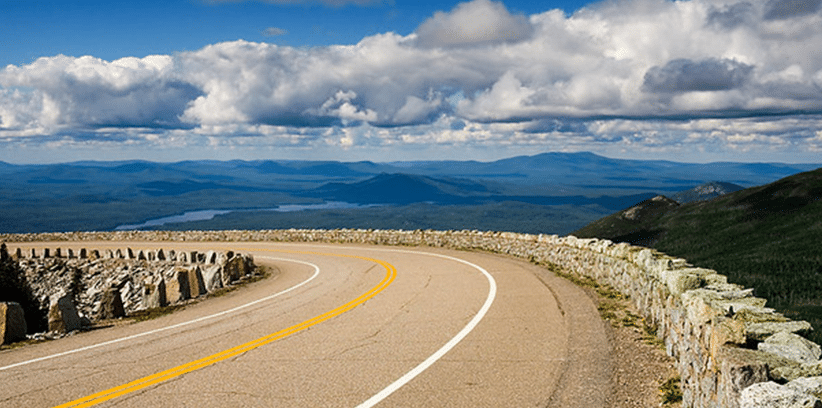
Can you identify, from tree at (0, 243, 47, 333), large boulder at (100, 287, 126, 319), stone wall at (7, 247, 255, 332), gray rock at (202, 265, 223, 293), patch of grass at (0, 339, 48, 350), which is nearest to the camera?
patch of grass at (0, 339, 48, 350)

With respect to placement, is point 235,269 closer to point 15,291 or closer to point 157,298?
point 157,298

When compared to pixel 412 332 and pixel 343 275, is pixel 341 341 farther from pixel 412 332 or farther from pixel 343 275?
pixel 343 275

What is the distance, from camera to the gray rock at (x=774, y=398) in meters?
4.41

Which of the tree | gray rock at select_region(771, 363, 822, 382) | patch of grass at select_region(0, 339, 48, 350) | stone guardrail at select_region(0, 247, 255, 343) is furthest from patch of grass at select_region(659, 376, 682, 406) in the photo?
the tree

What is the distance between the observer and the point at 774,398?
14.9 ft

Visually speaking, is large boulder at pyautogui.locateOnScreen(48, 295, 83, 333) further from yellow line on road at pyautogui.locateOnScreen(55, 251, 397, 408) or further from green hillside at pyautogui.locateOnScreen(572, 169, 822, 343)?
green hillside at pyautogui.locateOnScreen(572, 169, 822, 343)

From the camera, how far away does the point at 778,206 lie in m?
178

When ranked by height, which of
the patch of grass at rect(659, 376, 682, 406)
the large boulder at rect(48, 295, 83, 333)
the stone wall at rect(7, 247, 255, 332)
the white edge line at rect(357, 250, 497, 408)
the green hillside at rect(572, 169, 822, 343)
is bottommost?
the green hillside at rect(572, 169, 822, 343)

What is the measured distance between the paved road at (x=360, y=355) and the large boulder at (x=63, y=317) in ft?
2.88

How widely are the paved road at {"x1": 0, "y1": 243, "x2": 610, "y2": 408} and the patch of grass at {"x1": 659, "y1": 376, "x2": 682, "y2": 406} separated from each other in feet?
2.40

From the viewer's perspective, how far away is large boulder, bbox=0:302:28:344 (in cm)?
1203

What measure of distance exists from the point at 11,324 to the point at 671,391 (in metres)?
12.7

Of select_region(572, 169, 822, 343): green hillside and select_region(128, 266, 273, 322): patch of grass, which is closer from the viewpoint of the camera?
select_region(128, 266, 273, 322): patch of grass

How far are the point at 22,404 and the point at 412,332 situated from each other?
252 inches
